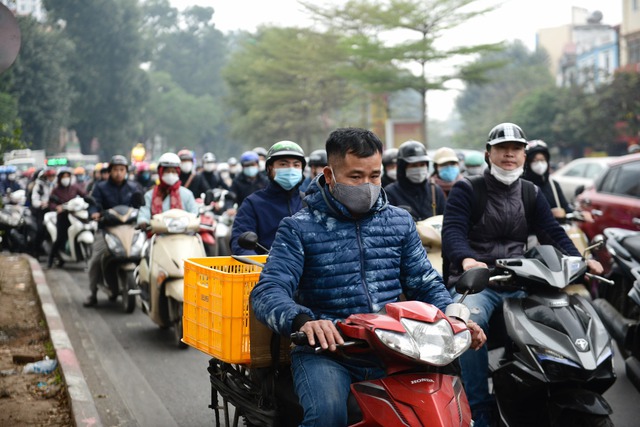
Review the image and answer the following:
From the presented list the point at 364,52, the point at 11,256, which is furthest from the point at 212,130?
the point at 11,256

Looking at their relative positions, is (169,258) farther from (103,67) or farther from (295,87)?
(103,67)

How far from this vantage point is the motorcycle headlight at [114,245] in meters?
10.6

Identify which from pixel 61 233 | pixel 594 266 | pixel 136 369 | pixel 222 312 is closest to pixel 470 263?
pixel 594 266

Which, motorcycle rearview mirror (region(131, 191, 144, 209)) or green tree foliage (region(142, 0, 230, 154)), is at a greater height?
green tree foliage (region(142, 0, 230, 154))

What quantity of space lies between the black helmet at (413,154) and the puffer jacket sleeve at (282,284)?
405 cm

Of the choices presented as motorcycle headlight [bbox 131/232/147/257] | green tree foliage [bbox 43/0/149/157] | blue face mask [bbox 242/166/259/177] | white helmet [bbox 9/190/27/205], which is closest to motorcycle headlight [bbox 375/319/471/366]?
motorcycle headlight [bbox 131/232/147/257]

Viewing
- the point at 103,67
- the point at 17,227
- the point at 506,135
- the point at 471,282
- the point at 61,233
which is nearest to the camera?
the point at 471,282

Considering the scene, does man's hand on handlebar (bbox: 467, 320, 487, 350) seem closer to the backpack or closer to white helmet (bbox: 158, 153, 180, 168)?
the backpack

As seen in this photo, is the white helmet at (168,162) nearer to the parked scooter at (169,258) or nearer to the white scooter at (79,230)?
the parked scooter at (169,258)

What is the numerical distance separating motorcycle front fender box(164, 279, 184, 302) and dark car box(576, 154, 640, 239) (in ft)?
15.9

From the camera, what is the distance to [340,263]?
3.74 metres

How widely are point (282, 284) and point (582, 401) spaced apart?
162cm

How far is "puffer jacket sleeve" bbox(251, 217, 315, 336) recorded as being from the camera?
3.49 m

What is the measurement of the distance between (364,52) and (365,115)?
14.6 meters
